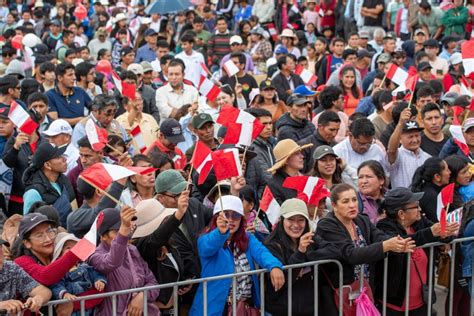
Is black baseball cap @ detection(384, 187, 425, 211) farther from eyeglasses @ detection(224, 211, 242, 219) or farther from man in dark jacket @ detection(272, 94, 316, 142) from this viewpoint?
man in dark jacket @ detection(272, 94, 316, 142)

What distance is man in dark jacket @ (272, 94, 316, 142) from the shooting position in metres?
10.5

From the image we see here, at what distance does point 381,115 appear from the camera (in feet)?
35.5

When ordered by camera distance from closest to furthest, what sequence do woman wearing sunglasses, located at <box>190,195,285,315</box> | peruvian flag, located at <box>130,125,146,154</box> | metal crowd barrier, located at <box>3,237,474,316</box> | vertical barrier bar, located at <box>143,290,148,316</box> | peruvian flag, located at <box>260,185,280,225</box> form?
1. metal crowd barrier, located at <box>3,237,474,316</box>
2. vertical barrier bar, located at <box>143,290,148,316</box>
3. woman wearing sunglasses, located at <box>190,195,285,315</box>
4. peruvian flag, located at <box>260,185,280,225</box>
5. peruvian flag, located at <box>130,125,146,154</box>

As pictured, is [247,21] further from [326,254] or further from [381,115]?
[326,254]

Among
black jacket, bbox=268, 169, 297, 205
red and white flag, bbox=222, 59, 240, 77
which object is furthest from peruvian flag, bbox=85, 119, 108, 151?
red and white flag, bbox=222, 59, 240, 77

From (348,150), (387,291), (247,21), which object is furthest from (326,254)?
(247,21)

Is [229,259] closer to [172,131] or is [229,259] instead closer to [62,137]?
[172,131]

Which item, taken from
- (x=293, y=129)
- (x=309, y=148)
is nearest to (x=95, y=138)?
(x=309, y=148)

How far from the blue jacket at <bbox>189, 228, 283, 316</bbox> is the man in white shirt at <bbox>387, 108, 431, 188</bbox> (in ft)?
9.87

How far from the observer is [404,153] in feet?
31.2

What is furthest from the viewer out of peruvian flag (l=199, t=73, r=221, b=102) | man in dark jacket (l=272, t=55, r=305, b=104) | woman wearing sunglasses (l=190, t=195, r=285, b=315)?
man in dark jacket (l=272, t=55, r=305, b=104)

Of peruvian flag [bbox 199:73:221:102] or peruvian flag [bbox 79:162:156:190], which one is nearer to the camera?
peruvian flag [bbox 79:162:156:190]

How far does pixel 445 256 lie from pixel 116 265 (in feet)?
9.58

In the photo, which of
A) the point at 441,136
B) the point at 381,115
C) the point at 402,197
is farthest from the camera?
the point at 381,115
